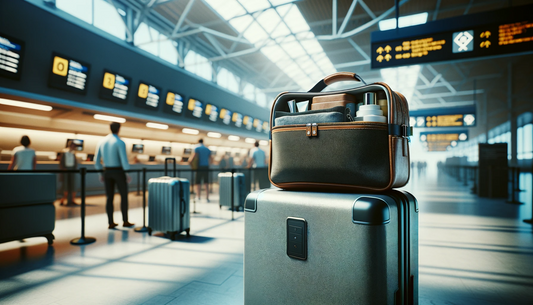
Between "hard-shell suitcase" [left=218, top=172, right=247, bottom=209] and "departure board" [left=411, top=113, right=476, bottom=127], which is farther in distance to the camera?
"departure board" [left=411, top=113, right=476, bottom=127]

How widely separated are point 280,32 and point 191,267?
13.1m

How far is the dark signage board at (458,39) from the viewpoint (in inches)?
205

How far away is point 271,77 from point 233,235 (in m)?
17.9

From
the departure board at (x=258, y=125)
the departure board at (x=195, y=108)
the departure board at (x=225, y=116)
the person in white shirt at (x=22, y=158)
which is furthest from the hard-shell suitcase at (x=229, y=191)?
the departure board at (x=258, y=125)

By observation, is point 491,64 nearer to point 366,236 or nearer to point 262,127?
point 262,127

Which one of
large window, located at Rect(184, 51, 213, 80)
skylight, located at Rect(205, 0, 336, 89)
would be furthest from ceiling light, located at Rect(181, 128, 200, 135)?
skylight, located at Rect(205, 0, 336, 89)

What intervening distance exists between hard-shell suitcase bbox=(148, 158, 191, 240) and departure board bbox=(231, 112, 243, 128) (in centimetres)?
1077

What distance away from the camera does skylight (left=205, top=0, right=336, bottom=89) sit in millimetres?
11000

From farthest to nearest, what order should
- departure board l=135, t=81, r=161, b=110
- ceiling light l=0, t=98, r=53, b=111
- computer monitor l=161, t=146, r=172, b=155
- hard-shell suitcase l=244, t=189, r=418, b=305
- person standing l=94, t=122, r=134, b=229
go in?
computer monitor l=161, t=146, r=172, b=155, departure board l=135, t=81, r=161, b=110, ceiling light l=0, t=98, r=53, b=111, person standing l=94, t=122, r=134, b=229, hard-shell suitcase l=244, t=189, r=418, b=305

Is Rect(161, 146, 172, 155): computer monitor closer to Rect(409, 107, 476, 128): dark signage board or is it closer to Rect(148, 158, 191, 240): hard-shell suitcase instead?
Rect(148, 158, 191, 240): hard-shell suitcase

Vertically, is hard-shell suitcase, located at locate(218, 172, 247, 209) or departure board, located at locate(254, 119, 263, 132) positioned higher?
departure board, located at locate(254, 119, 263, 132)

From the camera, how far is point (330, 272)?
1.21m

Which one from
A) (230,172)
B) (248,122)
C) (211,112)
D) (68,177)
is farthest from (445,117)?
(68,177)

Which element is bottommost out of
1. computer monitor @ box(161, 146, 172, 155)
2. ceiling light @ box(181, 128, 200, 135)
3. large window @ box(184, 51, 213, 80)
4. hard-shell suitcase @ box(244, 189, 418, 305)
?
hard-shell suitcase @ box(244, 189, 418, 305)
